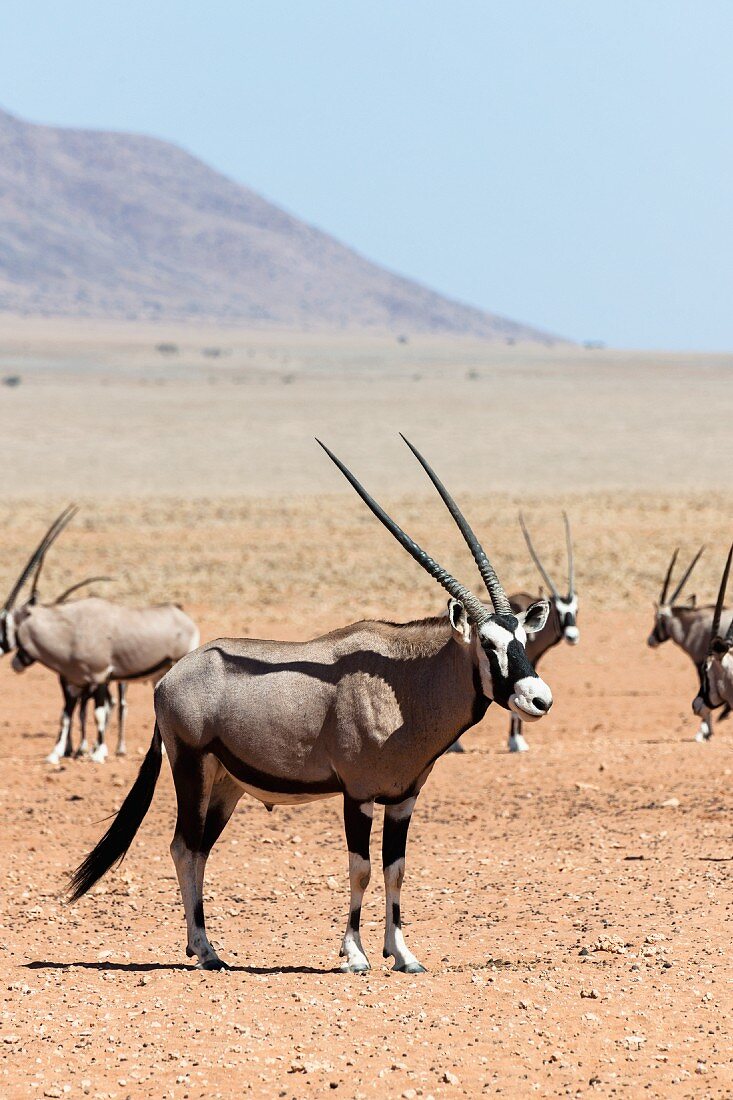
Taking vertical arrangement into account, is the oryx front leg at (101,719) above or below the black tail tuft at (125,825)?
below

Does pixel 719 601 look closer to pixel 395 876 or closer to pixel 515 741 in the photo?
pixel 515 741

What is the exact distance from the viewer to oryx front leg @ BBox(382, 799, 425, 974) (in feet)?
24.2

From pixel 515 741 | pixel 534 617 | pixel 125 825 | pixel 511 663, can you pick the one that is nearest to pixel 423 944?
pixel 125 825

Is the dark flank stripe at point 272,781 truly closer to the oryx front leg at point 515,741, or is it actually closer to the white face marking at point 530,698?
the white face marking at point 530,698

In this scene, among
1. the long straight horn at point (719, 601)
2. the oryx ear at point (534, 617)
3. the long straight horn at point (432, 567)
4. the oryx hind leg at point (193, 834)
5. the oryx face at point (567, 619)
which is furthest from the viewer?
the oryx face at point (567, 619)

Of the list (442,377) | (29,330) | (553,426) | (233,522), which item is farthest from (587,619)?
(29,330)

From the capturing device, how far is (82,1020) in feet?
21.9

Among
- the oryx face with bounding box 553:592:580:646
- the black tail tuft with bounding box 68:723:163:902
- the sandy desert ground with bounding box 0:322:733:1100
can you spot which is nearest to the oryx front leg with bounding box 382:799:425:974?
the sandy desert ground with bounding box 0:322:733:1100

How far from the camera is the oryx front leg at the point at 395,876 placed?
737 centimetres

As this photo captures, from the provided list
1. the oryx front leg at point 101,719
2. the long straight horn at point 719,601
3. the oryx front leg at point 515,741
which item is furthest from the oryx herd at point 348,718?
the oryx front leg at point 515,741

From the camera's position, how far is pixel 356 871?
24.2 feet

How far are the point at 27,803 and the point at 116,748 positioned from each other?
3.51 meters

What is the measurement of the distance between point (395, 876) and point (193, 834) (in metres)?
1.07

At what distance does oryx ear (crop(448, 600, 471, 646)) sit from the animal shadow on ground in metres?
1.71
